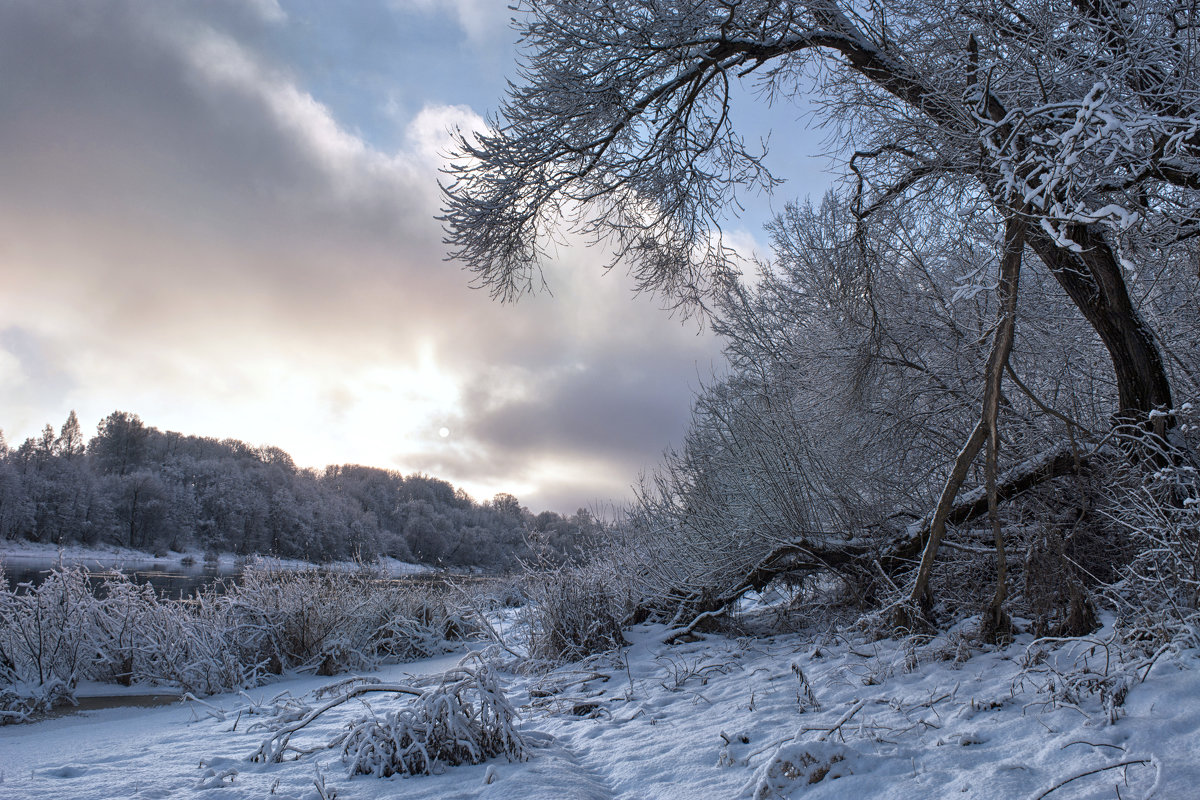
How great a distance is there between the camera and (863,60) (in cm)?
497

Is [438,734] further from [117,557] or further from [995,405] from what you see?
[117,557]

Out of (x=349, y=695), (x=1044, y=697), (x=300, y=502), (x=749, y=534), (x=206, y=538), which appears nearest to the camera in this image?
(x=1044, y=697)

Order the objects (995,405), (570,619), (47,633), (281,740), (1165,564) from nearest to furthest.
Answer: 1. (1165,564)
2. (281,740)
3. (995,405)
4. (47,633)
5. (570,619)

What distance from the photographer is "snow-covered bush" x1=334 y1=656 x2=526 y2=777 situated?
3080 mm

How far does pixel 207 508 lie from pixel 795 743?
75.2m

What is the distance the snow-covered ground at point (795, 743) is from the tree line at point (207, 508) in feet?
114

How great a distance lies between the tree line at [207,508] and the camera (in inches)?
1969

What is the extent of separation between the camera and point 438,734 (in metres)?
3.21

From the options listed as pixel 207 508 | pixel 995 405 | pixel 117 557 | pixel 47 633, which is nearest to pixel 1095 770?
pixel 995 405

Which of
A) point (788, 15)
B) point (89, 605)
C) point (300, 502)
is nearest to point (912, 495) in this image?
point (788, 15)

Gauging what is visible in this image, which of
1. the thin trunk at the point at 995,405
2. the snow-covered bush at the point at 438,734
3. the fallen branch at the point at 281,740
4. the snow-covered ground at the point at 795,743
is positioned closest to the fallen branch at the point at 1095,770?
the snow-covered ground at the point at 795,743

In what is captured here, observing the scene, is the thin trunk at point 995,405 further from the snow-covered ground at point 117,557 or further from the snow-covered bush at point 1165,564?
the snow-covered ground at point 117,557

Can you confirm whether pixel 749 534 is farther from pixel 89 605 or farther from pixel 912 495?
pixel 89 605

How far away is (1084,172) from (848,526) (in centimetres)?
383
